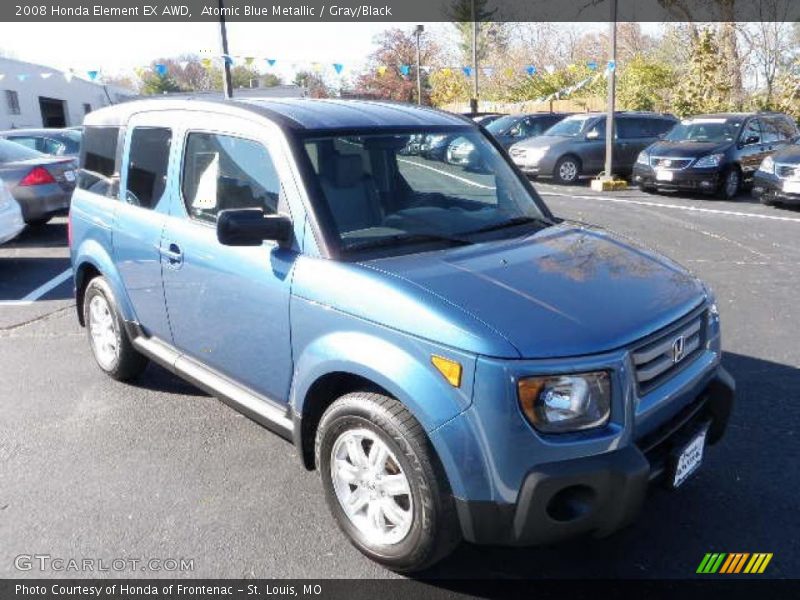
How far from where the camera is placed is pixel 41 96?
4309 centimetres

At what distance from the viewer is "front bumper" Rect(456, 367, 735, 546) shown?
7.61 feet

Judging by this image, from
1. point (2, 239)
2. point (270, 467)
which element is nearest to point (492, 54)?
point (2, 239)

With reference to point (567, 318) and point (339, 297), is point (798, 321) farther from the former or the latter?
point (339, 297)

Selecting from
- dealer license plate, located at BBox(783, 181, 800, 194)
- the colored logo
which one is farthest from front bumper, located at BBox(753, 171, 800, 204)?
the colored logo

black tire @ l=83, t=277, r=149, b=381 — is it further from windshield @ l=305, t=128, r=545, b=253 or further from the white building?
the white building

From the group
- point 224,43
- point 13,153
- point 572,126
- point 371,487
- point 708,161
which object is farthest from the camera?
point 572,126

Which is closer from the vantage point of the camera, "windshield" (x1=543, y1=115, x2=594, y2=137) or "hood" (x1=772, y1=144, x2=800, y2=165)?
"hood" (x1=772, y1=144, x2=800, y2=165)

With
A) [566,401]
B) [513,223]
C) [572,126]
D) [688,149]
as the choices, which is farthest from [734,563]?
[572,126]

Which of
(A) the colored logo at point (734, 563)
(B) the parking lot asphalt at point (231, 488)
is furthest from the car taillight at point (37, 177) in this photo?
(A) the colored logo at point (734, 563)

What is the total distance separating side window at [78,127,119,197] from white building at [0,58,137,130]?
96.7 ft

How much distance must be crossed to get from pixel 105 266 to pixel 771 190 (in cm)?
1086

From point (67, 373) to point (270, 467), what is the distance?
2.27 meters

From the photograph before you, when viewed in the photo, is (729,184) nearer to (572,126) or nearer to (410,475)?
(572,126)

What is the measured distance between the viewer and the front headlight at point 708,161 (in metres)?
12.9
